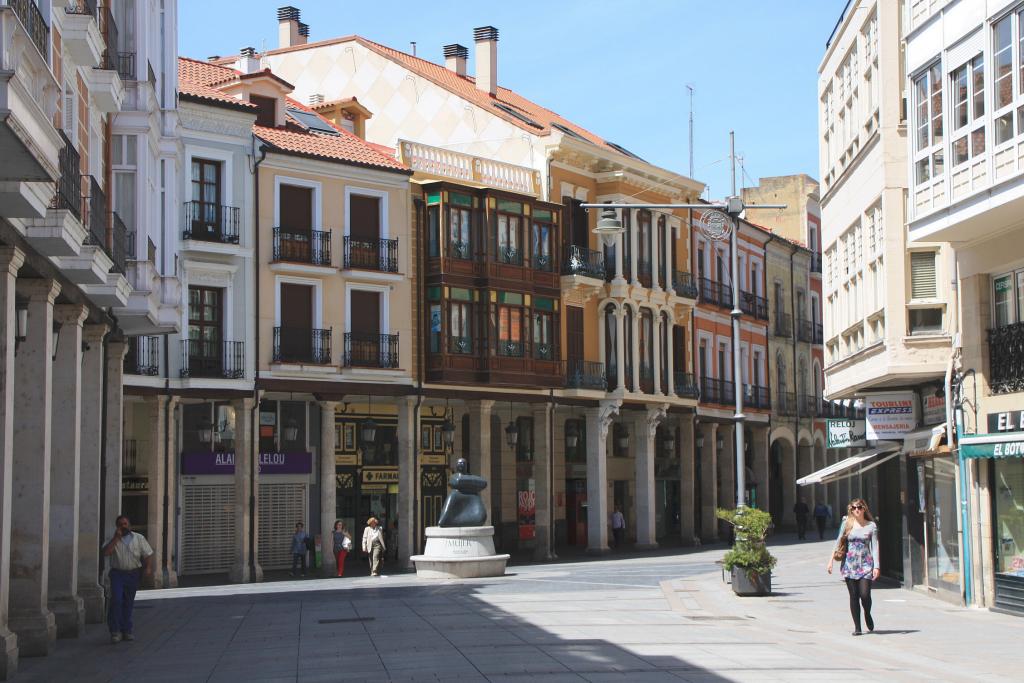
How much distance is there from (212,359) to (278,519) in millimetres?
5817

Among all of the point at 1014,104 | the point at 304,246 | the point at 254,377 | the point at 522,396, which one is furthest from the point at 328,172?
the point at 1014,104

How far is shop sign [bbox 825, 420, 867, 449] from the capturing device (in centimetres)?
3159

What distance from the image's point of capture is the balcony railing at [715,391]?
61438 mm

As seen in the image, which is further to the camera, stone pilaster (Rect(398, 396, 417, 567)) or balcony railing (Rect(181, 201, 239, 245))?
stone pilaster (Rect(398, 396, 417, 567))

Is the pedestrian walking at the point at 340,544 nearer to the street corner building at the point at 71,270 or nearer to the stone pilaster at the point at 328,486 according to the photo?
the stone pilaster at the point at 328,486

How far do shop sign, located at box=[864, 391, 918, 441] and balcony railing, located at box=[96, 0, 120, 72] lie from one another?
15.9 metres

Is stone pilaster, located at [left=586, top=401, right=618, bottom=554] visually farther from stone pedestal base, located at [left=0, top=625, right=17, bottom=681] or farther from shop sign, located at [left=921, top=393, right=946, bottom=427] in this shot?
stone pedestal base, located at [left=0, top=625, right=17, bottom=681]

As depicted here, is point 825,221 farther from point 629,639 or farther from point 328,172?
point 629,639

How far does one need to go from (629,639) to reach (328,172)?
88.9ft

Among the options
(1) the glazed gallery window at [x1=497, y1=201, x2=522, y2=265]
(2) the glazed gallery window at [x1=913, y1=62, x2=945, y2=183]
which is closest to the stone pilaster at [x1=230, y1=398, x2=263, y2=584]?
(1) the glazed gallery window at [x1=497, y1=201, x2=522, y2=265]

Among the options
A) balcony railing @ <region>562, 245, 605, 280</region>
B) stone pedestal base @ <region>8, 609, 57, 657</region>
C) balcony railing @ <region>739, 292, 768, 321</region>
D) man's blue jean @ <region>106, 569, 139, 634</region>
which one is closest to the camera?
stone pedestal base @ <region>8, 609, 57, 657</region>

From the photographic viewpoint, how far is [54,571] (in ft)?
73.3

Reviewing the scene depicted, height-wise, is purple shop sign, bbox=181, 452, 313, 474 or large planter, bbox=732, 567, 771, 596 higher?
purple shop sign, bbox=181, 452, 313, 474

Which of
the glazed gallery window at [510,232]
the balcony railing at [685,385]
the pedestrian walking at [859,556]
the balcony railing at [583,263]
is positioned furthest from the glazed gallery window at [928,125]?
the balcony railing at [685,385]
